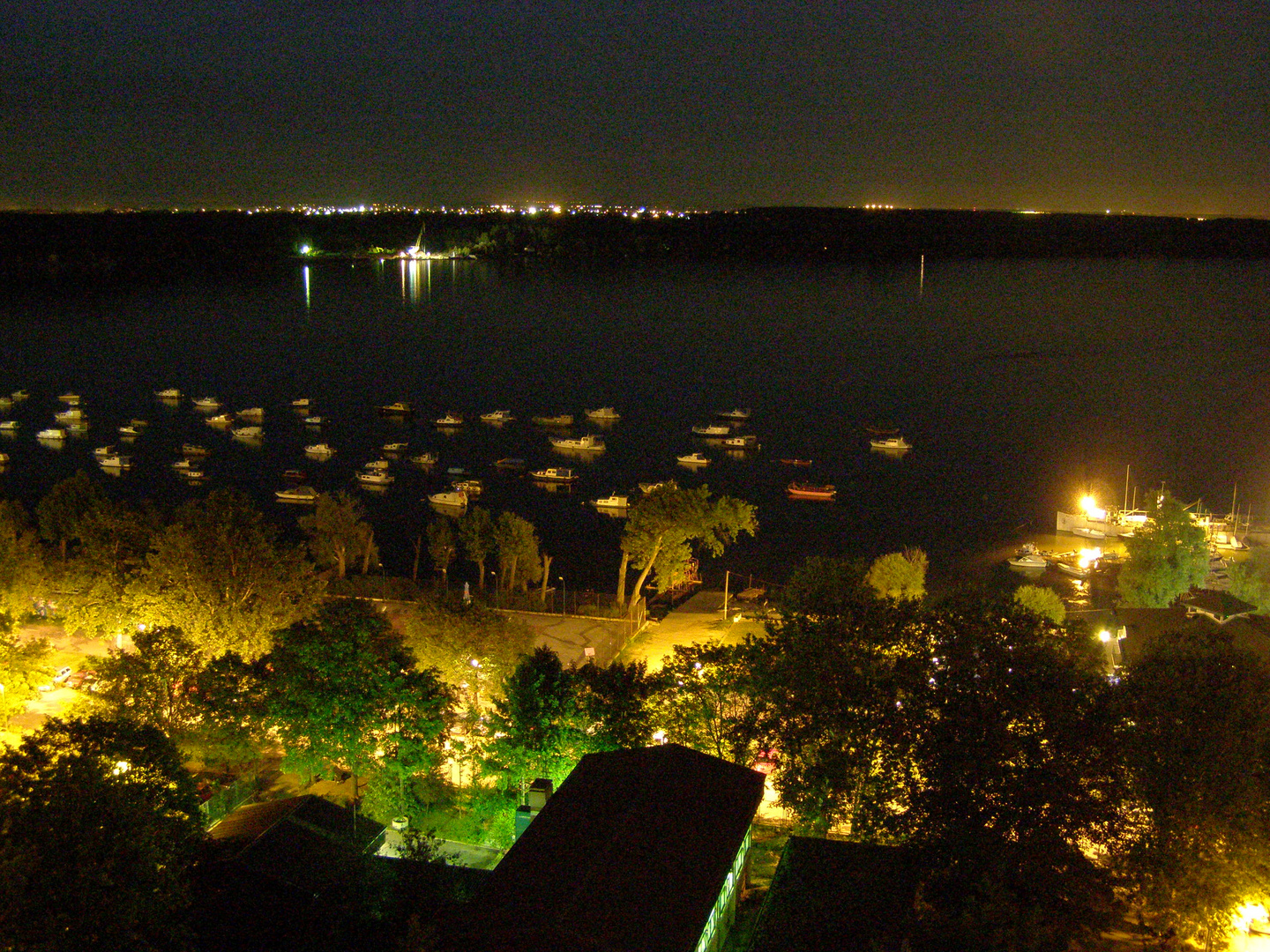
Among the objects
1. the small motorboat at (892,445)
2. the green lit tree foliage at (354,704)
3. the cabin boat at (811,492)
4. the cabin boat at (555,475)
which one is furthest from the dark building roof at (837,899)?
the small motorboat at (892,445)

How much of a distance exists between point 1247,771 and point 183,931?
771 cm

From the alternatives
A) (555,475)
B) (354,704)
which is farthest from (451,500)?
(354,704)

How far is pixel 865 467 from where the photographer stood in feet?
125

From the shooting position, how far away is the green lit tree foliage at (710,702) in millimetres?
10281

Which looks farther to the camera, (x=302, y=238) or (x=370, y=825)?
(x=302, y=238)

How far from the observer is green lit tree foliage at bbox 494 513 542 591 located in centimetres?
2183

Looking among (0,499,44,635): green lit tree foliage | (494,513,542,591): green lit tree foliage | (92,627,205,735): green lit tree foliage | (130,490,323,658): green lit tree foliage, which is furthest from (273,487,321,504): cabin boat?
(92,627,205,735): green lit tree foliage

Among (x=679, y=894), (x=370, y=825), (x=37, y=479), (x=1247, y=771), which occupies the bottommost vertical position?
(x=37, y=479)

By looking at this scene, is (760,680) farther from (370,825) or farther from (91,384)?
(91,384)

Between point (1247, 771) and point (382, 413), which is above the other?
point (1247, 771)

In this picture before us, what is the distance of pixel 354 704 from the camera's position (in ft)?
34.3

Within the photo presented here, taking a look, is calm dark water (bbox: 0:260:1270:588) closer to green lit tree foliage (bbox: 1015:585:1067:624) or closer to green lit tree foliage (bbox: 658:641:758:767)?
green lit tree foliage (bbox: 1015:585:1067:624)

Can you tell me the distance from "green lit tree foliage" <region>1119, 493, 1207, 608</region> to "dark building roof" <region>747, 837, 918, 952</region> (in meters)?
12.3

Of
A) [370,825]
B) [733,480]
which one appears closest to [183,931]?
[370,825]
